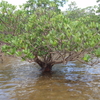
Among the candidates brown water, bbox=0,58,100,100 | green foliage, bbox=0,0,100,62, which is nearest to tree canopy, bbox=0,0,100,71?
green foliage, bbox=0,0,100,62

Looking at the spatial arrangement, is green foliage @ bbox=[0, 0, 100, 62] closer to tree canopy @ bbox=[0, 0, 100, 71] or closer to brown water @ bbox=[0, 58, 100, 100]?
tree canopy @ bbox=[0, 0, 100, 71]

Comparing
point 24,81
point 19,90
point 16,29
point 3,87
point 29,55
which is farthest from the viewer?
point 16,29

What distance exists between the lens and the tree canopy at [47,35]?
213 inches

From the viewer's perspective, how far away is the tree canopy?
5.42m

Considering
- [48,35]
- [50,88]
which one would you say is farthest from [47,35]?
[50,88]

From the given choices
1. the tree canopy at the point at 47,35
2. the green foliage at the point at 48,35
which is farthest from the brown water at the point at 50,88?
the green foliage at the point at 48,35

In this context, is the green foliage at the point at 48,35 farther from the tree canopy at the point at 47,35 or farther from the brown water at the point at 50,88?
the brown water at the point at 50,88

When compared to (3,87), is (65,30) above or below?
above

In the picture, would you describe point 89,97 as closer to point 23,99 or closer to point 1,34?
point 23,99

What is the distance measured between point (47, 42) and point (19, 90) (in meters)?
2.54

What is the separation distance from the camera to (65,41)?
5754mm

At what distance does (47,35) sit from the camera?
18.1 ft

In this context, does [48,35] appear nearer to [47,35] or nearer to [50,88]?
[47,35]

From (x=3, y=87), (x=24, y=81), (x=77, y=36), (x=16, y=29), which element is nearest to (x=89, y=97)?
(x=77, y=36)
